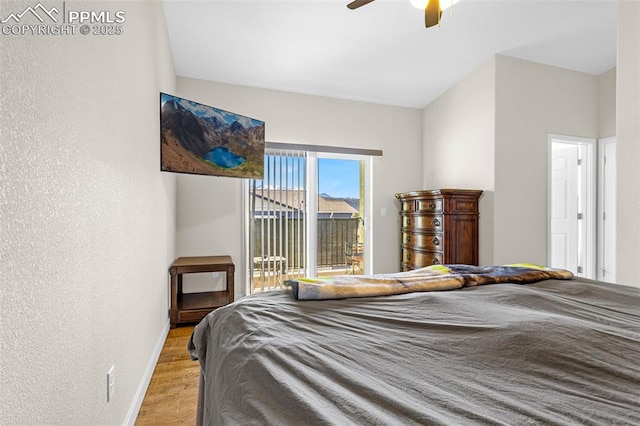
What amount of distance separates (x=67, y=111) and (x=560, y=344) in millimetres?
1459

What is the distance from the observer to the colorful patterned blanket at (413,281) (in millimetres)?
1270

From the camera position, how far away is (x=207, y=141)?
9.25ft

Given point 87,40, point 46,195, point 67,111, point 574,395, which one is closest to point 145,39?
point 87,40

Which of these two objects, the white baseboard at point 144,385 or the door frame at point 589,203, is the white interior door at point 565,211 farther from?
the white baseboard at point 144,385

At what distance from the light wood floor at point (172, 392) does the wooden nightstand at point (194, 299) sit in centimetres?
41

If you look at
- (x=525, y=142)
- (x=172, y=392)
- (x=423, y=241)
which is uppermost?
(x=525, y=142)

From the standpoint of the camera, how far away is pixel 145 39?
195cm

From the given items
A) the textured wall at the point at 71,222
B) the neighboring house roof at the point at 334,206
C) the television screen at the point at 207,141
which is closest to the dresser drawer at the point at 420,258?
the neighboring house roof at the point at 334,206

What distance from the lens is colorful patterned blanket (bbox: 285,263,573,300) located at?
1.27 m

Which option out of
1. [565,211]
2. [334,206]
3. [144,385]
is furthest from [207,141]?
[565,211]

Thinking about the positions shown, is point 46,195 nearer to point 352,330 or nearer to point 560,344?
point 352,330

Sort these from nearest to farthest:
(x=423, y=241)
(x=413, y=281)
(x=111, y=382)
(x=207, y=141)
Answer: (x=111, y=382) → (x=413, y=281) → (x=207, y=141) → (x=423, y=241)

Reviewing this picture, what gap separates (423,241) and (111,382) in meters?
3.27

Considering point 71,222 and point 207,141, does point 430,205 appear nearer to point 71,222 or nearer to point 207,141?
point 207,141
